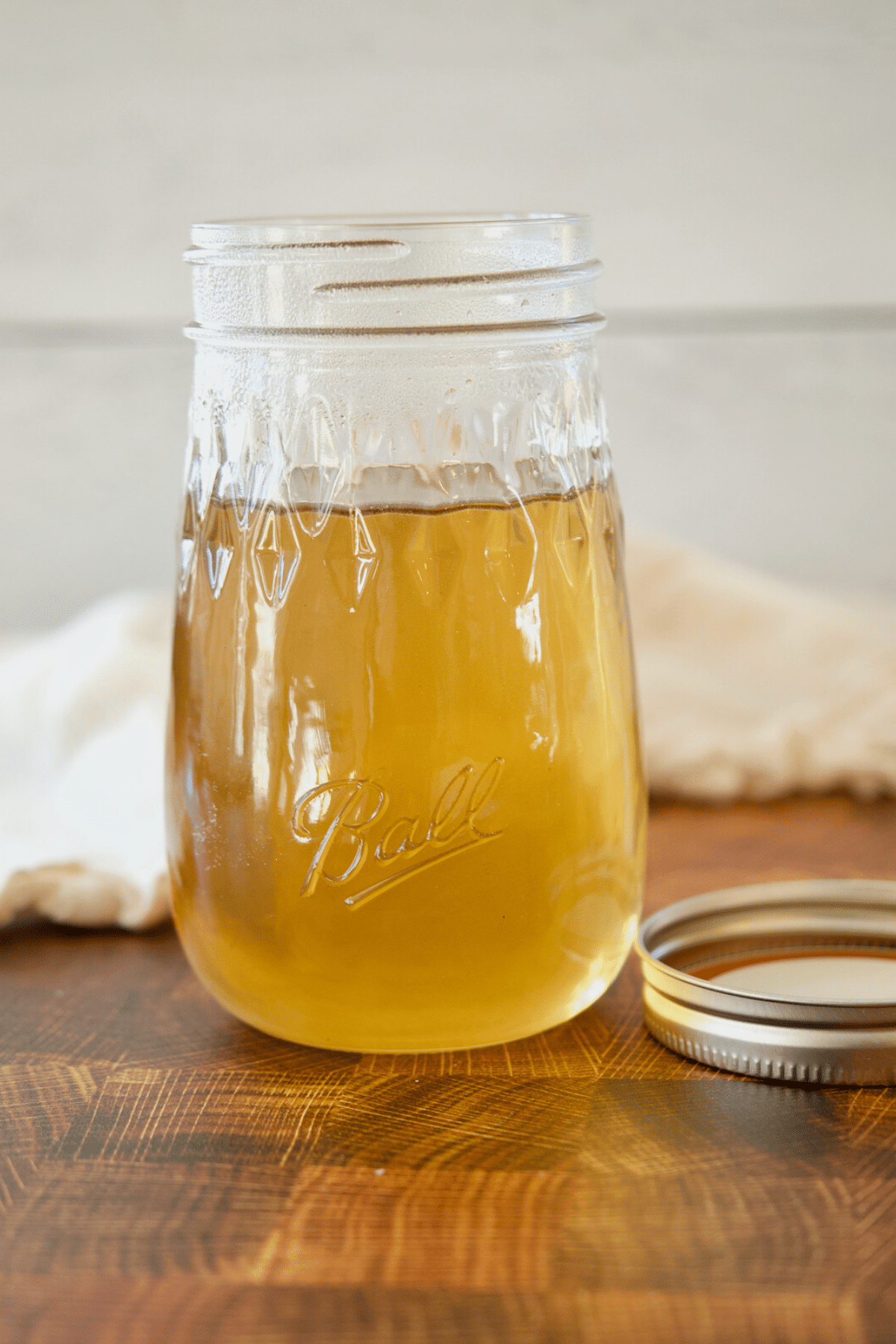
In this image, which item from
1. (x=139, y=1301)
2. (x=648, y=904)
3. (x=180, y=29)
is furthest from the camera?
(x=180, y=29)

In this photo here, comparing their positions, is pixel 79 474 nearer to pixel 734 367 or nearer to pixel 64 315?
pixel 64 315

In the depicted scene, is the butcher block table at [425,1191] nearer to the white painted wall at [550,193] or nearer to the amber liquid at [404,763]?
the amber liquid at [404,763]

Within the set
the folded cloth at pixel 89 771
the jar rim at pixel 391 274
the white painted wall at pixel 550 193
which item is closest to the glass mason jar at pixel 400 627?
the jar rim at pixel 391 274

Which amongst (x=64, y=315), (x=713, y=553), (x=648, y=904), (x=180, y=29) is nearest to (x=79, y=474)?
(x=64, y=315)

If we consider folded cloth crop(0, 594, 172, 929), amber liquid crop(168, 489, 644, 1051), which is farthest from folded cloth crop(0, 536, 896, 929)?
amber liquid crop(168, 489, 644, 1051)

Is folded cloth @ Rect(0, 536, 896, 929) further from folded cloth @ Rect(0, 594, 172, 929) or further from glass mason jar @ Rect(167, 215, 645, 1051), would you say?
glass mason jar @ Rect(167, 215, 645, 1051)

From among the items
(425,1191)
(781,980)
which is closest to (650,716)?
(781,980)

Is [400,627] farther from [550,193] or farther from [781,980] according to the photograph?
[550,193]

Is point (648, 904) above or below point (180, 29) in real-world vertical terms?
below
